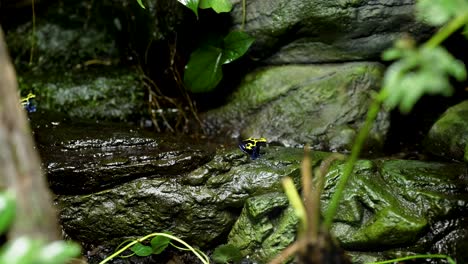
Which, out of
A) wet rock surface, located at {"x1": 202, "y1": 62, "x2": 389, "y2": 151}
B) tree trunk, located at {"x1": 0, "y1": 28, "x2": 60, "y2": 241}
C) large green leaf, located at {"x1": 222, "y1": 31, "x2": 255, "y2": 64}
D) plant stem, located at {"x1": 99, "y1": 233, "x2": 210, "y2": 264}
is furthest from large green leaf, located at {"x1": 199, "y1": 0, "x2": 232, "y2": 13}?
tree trunk, located at {"x1": 0, "y1": 28, "x2": 60, "y2": 241}

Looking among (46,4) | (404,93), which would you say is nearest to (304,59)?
(46,4)

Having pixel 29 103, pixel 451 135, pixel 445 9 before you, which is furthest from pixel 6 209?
pixel 451 135

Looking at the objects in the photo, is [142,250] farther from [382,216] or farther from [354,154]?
[354,154]

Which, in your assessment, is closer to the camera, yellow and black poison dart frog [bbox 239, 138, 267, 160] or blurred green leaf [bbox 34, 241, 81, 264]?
blurred green leaf [bbox 34, 241, 81, 264]

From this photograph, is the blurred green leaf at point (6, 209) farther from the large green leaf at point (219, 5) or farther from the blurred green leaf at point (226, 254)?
the large green leaf at point (219, 5)

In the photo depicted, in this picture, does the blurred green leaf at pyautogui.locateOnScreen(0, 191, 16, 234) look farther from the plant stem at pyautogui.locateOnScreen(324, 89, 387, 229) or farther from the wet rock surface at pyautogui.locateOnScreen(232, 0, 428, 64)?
the wet rock surface at pyautogui.locateOnScreen(232, 0, 428, 64)

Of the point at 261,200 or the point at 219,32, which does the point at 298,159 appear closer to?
the point at 261,200
